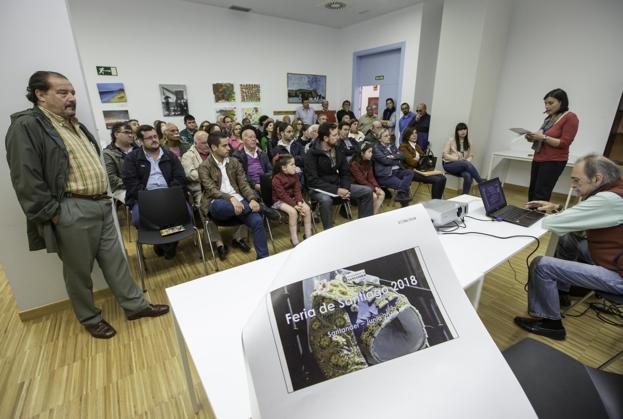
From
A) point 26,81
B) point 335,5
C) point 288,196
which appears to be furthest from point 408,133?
point 26,81

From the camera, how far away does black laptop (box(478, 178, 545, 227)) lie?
A: 203 centimetres

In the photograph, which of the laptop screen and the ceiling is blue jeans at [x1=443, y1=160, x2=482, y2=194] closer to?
the laptop screen

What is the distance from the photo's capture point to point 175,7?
5.20 meters

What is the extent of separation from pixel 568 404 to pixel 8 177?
115 inches

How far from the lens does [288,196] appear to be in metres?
3.10

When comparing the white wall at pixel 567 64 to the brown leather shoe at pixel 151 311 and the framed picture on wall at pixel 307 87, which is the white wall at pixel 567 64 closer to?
the framed picture on wall at pixel 307 87

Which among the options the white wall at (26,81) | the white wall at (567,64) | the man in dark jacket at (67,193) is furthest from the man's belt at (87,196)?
the white wall at (567,64)

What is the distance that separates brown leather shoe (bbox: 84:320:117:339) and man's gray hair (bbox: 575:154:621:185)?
10.0ft

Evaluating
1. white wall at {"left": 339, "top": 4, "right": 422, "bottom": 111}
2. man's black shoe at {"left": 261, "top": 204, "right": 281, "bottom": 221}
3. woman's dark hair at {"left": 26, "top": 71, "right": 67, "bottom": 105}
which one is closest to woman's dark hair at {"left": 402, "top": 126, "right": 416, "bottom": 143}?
white wall at {"left": 339, "top": 4, "right": 422, "bottom": 111}

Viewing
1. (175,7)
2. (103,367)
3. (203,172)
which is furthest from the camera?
(175,7)

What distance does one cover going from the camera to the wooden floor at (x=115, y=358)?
1547 millimetres

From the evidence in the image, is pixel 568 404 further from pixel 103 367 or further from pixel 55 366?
pixel 55 366

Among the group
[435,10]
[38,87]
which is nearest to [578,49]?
[435,10]

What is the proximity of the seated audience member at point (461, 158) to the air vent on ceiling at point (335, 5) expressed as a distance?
10.2 feet
